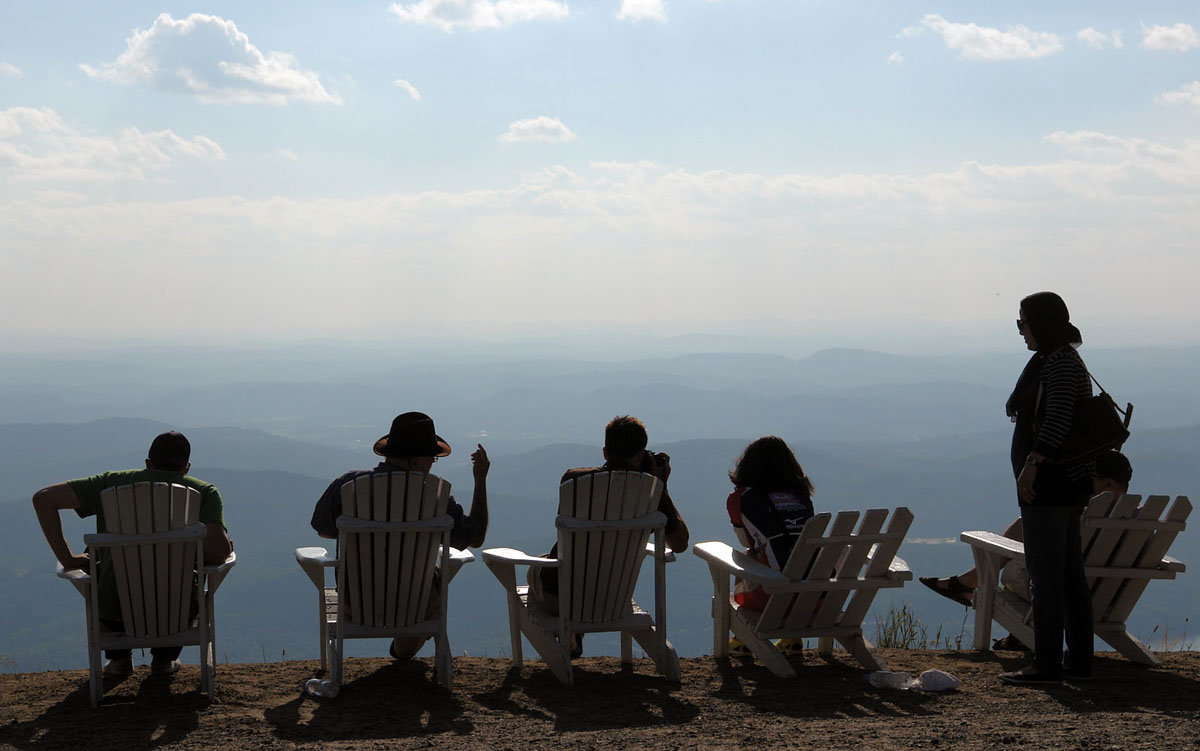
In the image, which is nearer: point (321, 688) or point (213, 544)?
point (321, 688)

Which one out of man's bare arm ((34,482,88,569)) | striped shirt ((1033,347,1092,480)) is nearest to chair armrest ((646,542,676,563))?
striped shirt ((1033,347,1092,480))

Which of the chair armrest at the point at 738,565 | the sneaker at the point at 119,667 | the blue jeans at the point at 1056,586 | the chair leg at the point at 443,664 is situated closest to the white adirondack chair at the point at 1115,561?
the blue jeans at the point at 1056,586

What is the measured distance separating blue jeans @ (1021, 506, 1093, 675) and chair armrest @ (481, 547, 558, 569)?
242cm

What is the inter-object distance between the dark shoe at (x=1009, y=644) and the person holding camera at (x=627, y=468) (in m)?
2.10

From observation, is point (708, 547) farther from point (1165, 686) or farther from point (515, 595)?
point (1165, 686)

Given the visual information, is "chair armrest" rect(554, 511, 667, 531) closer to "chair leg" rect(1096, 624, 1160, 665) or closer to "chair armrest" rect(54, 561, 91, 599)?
"chair armrest" rect(54, 561, 91, 599)

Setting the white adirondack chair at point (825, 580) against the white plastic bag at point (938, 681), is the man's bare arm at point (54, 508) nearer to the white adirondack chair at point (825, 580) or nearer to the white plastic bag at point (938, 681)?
the white adirondack chair at point (825, 580)

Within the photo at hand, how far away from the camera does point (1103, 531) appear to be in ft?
19.0

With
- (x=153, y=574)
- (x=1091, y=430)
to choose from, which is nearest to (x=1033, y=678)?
(x=1091, y=430)

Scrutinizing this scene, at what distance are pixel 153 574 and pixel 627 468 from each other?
7.95 ft

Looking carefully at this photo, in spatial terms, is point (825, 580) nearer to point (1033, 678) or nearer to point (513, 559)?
point (1033, 678)

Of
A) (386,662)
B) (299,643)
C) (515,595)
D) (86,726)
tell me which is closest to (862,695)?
(515,595)

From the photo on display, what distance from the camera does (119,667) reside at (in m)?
5.62

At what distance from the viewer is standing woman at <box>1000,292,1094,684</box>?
16.8 feet
